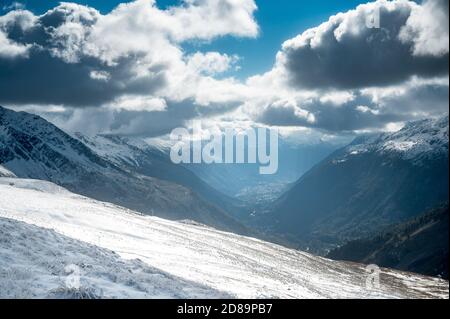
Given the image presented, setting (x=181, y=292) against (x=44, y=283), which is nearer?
(x=44, y=283)

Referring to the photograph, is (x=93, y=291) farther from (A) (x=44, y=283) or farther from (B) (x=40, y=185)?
(B) (x=40, y=185)

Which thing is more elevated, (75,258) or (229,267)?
(75,258)

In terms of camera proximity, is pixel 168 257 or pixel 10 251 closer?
pixel 10 251

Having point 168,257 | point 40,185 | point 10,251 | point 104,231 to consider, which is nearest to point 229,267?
point 168,257

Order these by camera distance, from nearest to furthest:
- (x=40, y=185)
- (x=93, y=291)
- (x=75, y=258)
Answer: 1. (x=93, y=291)
2. (x=75, y=258)
3. (x=40, y=185)
